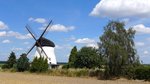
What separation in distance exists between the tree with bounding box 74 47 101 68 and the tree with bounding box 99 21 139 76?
13.3 metres

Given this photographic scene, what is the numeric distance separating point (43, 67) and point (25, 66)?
649 centimetres

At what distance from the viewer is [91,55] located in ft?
248

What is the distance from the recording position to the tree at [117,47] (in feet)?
196

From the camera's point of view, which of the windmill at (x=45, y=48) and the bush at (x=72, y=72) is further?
the windmill at (x=45, y=48)

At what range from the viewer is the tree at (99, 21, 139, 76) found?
59.7 meters

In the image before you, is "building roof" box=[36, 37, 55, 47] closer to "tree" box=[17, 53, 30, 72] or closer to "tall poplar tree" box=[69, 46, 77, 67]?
"tall poplar tree" box=[69, 46, 77, 67]

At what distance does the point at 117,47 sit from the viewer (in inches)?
2340

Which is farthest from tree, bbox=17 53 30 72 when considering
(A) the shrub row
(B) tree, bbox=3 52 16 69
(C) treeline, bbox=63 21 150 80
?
(A) the shrub row

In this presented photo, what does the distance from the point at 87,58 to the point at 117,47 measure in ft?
55.3

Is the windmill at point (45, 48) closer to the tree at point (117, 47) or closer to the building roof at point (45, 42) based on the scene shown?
the building roof at point (45, 42)

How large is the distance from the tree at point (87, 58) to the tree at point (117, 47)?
43.7 feet

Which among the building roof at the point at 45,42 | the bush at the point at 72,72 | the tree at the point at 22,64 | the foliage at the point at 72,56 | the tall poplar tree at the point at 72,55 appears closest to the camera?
the bush at the point at 72,72

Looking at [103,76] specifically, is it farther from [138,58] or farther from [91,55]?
[91,55]

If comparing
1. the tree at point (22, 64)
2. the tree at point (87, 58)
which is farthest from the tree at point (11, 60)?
the tree at point (87, 58)
